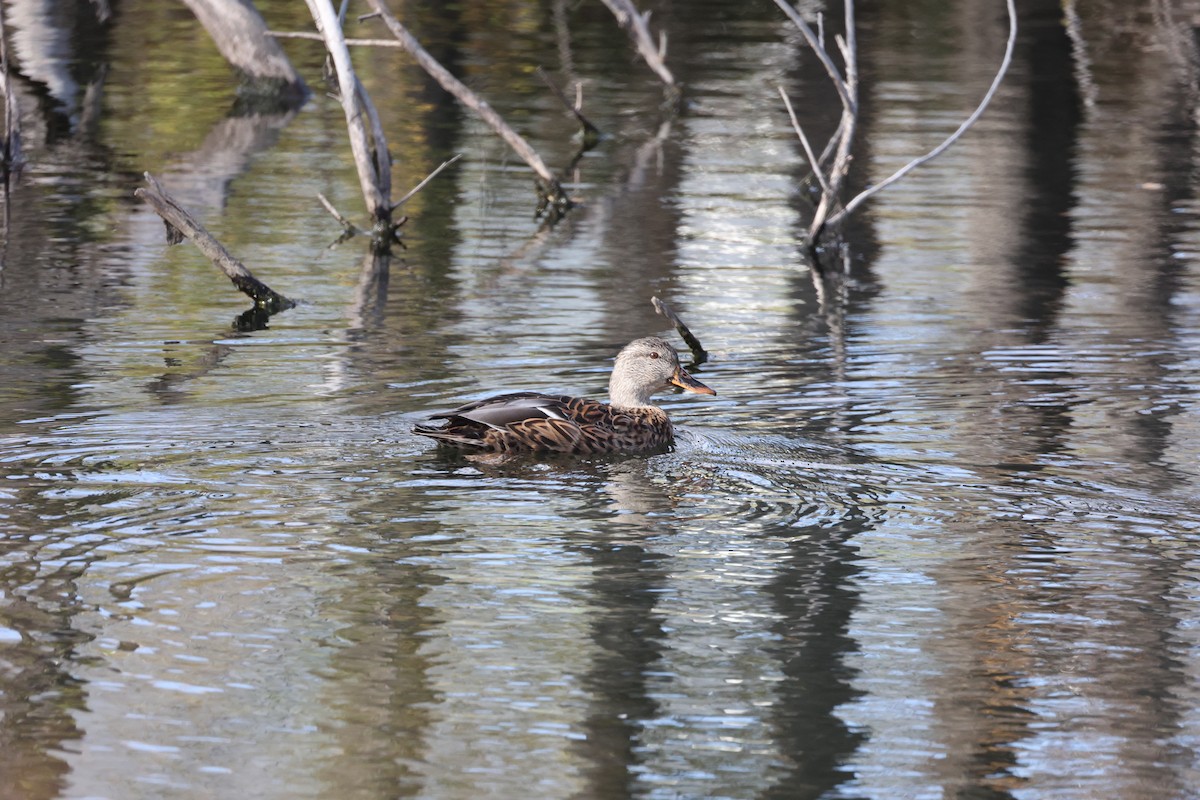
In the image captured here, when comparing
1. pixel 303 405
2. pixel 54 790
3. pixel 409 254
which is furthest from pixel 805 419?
pixel 409 254

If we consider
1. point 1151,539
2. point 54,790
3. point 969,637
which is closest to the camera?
point 54,790

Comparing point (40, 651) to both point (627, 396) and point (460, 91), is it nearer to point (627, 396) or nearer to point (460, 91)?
point (627, 396)

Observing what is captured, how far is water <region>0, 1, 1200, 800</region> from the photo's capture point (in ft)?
22.1

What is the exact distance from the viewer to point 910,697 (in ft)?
23.6

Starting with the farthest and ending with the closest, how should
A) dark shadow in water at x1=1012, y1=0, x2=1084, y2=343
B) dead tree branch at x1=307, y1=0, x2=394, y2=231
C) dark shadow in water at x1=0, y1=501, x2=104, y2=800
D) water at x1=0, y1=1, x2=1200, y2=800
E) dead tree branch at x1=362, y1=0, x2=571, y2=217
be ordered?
dead tree branch at x1=362, y1=0, x2=571, y2=217
dead tree branch at x1=307, y1=0, x2=394, y2=231
dark shadow in water at x1=1012, y1=0, x2=1084, y2=343
water at x1=0, y1=1, x2=1200, y2=800
dark shadow in water at x1=0, y1=501, x2=104, y2=800

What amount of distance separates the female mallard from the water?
0.15 metres

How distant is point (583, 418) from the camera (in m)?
10.6

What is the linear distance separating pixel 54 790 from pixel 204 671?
1.02 metres

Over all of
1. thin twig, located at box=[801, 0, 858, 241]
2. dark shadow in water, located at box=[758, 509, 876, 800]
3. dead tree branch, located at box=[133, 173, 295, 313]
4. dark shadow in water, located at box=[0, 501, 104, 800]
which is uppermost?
thin twig, located at box=[801, 0, 858, 241]

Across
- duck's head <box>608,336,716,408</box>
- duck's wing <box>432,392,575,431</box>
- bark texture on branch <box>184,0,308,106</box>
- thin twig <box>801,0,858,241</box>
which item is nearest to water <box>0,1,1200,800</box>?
duck's wing <box>432,392,575,431</box>

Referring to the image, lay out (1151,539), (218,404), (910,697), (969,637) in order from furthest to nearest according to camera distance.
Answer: (218,404)
(1151,539)
(969,637)
(910,697)

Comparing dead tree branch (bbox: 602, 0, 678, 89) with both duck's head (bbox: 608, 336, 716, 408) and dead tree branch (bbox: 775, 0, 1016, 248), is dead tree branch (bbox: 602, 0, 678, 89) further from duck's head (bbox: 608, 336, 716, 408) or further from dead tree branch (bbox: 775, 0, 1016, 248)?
duck's head (bbox: 608, 336, 716, 408)

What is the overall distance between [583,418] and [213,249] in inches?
201

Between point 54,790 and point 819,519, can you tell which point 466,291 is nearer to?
point 819,519
